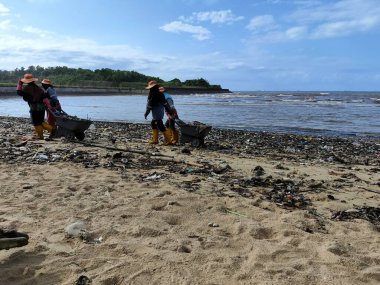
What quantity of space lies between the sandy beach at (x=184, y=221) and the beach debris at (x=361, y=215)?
0.01 m

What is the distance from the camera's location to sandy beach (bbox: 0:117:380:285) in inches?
132

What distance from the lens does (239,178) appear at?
677cm

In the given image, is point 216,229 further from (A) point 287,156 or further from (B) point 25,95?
(B) point 25,95

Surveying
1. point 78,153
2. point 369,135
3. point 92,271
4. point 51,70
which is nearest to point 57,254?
point 92,271

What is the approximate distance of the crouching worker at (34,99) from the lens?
10.7m

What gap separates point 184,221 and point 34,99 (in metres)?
7.90

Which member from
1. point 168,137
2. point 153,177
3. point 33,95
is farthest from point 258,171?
point 33,95

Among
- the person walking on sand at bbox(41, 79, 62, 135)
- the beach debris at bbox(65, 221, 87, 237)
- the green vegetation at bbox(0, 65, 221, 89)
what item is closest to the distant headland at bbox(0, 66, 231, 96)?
the green vegetation at bbox(0, 65, 221, 89)

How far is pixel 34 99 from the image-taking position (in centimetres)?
1084

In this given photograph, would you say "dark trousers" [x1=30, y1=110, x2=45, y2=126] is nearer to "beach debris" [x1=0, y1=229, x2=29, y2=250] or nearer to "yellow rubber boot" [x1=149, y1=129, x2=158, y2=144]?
"yellow rubber boot" [x1=149, y1=129, x2=158, y2=144]

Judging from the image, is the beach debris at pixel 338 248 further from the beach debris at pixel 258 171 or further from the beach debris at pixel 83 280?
the beach debris at pixel 258 171

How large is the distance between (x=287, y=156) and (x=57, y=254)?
7771 mm

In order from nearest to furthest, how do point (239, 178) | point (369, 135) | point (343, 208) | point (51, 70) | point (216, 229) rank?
point (216, 229)
point (343, 208)
point (239, 178)
point (369, 135)
point (51, 70)

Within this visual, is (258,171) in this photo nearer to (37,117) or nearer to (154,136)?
(154,136)
